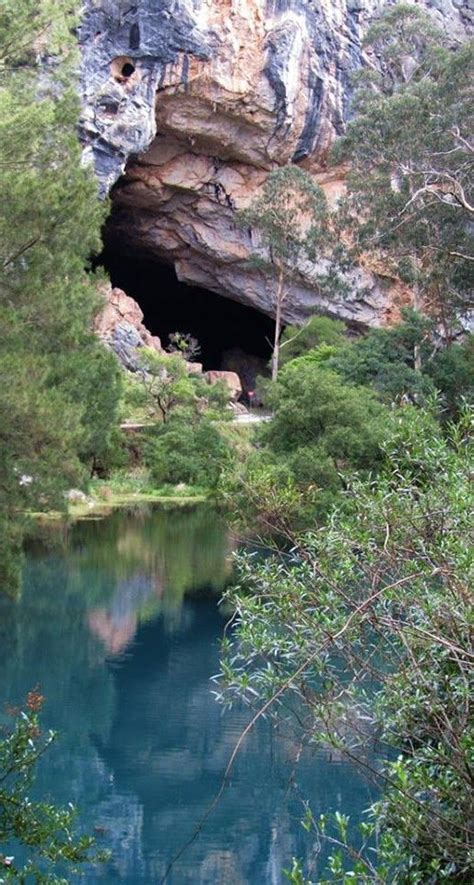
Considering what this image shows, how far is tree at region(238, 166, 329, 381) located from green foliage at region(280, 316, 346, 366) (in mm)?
1186

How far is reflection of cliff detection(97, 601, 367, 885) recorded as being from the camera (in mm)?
6195

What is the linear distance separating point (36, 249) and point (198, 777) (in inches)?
177

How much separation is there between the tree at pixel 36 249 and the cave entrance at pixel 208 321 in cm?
2545

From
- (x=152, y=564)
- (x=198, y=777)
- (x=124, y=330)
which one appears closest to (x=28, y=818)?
(x=198, y=777)

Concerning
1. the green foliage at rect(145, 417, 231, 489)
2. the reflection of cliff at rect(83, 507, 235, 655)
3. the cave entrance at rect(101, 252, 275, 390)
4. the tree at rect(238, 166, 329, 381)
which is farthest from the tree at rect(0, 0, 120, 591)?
the cave entrance at rect(101, 252, 275, 390)

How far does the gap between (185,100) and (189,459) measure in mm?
9155

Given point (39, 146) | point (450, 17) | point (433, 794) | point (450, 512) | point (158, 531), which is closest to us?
point (433, 794)

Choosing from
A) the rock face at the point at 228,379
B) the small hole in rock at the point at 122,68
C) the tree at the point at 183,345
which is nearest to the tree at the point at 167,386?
the tree at the point at 183,345

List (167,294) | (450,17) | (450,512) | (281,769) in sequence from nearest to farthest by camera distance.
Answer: (450,512) → (281,769) → (450,17) → (167,294)

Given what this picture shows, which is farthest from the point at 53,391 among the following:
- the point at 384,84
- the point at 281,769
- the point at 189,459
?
the point at 384,84

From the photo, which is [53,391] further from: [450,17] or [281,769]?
[450,17]

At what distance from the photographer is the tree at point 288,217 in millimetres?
25594

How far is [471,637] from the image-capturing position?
9.15ft

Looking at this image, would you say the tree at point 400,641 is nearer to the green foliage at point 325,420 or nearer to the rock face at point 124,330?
the green foliage at point 325,420
